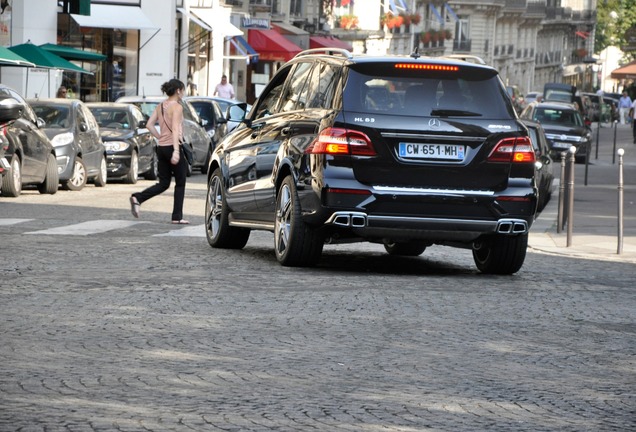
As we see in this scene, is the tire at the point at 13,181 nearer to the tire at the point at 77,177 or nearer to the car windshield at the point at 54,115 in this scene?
the tire at the point at 77,177

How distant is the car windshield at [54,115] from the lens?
2709cm

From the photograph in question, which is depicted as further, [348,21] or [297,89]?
[348,21]

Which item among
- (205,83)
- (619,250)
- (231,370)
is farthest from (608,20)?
Answer: (231,370)

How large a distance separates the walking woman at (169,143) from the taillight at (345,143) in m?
7.01

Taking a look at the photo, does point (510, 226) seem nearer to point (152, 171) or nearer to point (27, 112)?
point (27, 112)

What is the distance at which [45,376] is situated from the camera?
760 cm

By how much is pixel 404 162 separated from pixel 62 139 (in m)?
14.8

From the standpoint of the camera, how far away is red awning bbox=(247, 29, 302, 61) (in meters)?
66.2

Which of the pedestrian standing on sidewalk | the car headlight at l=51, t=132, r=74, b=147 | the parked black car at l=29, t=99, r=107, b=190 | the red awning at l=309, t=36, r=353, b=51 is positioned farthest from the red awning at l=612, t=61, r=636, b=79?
the pedestrian standing on sidewalk

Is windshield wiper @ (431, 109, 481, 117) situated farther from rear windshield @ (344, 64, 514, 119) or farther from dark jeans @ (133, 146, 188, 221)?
dark jeans @ (133, 146, 188, 221)

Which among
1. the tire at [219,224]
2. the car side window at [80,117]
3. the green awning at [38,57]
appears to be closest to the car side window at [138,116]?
the car side window at [80,117]

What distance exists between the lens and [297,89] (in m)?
14.1

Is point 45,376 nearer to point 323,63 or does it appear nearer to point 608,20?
point 323,63

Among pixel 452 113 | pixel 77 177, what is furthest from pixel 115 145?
pixel 452 113
